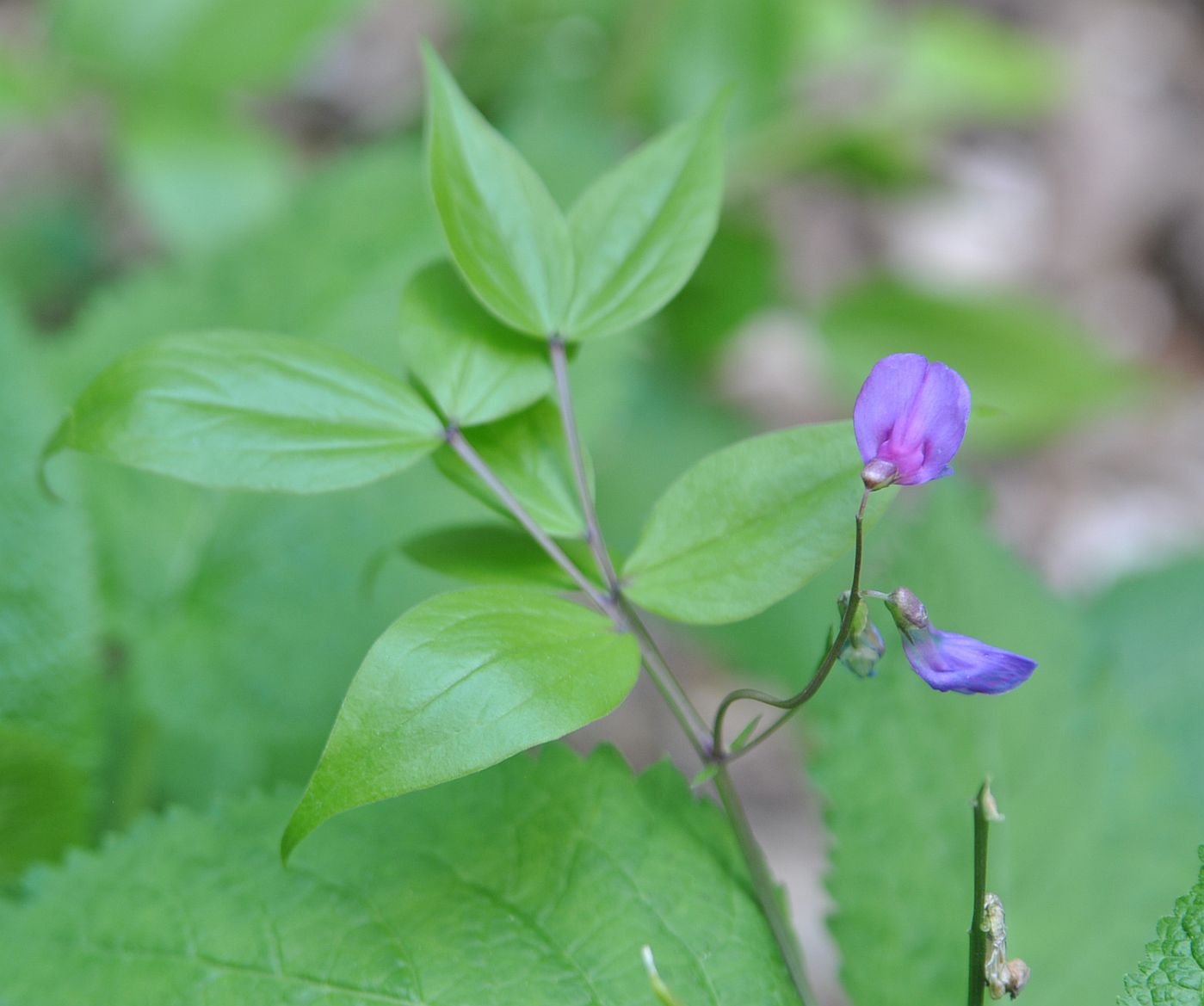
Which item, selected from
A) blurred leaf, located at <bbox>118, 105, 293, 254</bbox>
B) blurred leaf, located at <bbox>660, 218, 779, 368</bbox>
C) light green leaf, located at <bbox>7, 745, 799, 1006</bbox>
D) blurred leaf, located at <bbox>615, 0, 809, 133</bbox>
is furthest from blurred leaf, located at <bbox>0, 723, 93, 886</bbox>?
blurred leaf, located at <bbox>615, 0, 809, 133</bbox>

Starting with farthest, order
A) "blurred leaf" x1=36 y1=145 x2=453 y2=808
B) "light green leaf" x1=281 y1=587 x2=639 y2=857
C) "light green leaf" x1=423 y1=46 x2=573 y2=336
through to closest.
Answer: "blurred leaf" x1=36 y1=145 x2=453 y2=808
"light green leaf" x1=423 y1=46 x2=573 y2=336
"light green leaf" x1=281 y1=587 x2=639 y2=857

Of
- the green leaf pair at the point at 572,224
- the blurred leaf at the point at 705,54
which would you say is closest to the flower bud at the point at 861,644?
the green leaf pair at the point at 572,224

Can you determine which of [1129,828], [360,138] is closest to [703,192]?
[1129,828]

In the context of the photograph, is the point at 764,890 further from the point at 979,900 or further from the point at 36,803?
the point at 36,803

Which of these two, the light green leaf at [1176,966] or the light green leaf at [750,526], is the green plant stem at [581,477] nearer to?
the light green leaf at [750,526]

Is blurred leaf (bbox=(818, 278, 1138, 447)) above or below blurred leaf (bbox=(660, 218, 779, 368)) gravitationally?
below

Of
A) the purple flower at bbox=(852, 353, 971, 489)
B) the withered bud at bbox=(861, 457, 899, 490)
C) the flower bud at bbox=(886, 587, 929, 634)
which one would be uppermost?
the purple flower at bbox=(852, 353, 971, 489)

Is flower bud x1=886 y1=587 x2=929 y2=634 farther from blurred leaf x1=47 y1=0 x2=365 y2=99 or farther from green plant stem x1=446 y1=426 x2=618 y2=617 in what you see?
blurred leaf x1=47 y1=0 x2=365 y2=99
